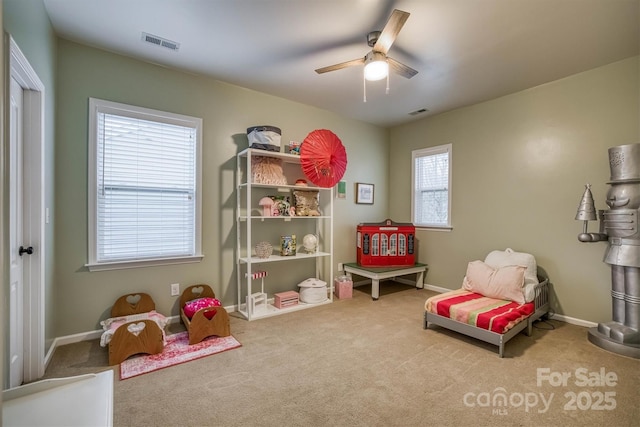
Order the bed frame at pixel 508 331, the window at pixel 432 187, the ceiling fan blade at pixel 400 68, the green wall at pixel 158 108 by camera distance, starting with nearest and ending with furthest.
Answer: the ceiling fan blade at pixel 400 68 → the bed frame at pixel 508 331 → the green wall at pixel 158 108 → the window at pixel 432 187

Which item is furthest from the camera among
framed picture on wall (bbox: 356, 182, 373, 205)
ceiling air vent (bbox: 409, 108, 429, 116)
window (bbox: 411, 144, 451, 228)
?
framed picture on wall (bbox: 356, 182, 373, 205)

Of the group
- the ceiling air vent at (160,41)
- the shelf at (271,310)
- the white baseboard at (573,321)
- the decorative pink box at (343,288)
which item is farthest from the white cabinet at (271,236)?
the white baseboard at (573,321)

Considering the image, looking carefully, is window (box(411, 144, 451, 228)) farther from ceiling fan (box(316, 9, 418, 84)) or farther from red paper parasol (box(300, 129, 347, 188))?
ceiling fan (box(316, 9, 418, 84))

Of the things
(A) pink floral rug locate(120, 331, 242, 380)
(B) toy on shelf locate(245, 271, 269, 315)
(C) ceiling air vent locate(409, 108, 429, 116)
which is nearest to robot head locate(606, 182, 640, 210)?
(C) ceiling air vent locate(409, 108, 429, 116)

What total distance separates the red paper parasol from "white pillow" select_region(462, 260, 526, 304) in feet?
6.12

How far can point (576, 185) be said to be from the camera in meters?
A: 3.26

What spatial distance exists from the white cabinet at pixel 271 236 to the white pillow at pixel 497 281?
5.40ft

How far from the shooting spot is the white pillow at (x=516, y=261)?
10.8 feet

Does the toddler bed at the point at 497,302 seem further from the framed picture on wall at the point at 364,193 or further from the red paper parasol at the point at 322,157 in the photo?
the framed picture on wall at the point at 364,193

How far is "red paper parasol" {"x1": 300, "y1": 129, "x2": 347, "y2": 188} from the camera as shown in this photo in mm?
3439

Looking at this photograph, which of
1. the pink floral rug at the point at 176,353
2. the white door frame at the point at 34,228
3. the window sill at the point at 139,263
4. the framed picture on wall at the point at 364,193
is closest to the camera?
the white door frame at the point at 34,228

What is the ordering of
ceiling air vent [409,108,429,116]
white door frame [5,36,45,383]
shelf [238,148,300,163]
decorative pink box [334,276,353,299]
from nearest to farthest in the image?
white door frame [5,36,45,383] < shelf [238,148,300,163] < decorative pink box [334,276,353,299] < ceiling air vent [409,108,429,116]

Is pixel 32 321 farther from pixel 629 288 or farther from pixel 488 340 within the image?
pixel 629 288

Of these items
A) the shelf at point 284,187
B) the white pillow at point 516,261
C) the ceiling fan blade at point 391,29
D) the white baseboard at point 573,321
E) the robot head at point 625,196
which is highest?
the ceiling fan blade at point 391,29
